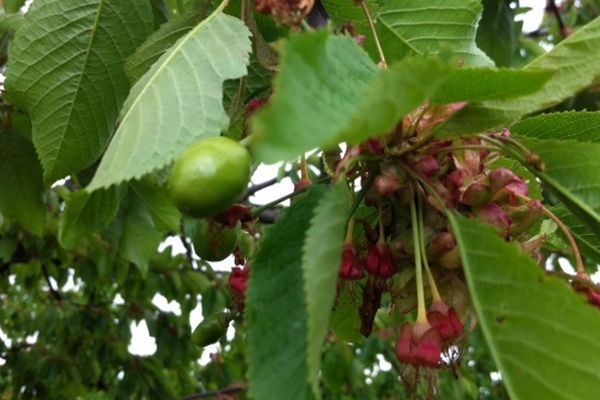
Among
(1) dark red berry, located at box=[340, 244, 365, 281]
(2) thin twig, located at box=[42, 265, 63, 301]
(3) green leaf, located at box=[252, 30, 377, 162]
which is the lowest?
(2) thin twig, located at box=[42, 265, 63, 301]

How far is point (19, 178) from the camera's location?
5.45 ft

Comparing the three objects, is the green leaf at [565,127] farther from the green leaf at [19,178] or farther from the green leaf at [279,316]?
the green leaf at [19,178]

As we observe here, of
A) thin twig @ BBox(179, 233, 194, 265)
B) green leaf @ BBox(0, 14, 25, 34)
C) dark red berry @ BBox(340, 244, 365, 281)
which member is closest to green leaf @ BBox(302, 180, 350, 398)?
dark red berry @ BBox(340, 244, 365, 281)

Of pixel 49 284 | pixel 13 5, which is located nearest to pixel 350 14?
pixel 13 5

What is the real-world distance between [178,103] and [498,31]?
1.68 meters

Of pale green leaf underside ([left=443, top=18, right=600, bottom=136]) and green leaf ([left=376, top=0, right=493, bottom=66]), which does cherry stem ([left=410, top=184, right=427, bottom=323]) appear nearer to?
pale green leaf underside ([left=443, top=18, right=600, bottom=136])

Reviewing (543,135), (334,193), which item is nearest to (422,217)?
(334,193)

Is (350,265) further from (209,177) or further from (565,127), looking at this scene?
(565,127)

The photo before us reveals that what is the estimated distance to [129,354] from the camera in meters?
4.59

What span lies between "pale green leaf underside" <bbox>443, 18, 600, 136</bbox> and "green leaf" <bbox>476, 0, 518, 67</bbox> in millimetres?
1414

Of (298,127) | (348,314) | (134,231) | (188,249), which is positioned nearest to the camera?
(298,127)

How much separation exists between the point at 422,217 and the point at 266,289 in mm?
206

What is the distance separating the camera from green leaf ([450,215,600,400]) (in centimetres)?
79

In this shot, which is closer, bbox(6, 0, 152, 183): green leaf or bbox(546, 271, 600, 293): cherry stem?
bbox(546, 271, 600, 293): cherry stem
